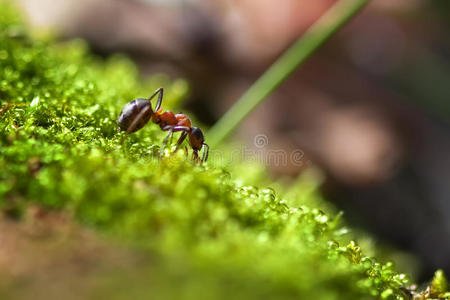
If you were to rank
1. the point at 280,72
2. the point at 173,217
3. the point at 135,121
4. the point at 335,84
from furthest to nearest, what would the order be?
the point at 335,84
the point at 280,72
the point at 135,121
the point at 173,217

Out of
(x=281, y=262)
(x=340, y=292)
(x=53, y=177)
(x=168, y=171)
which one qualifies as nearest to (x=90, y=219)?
(x=53, y=177)

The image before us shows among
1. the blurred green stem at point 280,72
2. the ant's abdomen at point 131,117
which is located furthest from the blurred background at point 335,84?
the ant's abdomen at point 131,117

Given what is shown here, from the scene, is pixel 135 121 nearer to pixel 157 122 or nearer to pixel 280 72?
pixel 157 122

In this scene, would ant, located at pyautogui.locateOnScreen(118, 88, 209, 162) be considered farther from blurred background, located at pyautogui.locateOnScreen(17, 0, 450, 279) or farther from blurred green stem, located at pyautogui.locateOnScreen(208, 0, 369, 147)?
blurred background, located at pyautogui.locateOnScreen(17, 0, 450, 279)

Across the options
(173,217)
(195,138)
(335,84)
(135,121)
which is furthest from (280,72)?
(335,84)

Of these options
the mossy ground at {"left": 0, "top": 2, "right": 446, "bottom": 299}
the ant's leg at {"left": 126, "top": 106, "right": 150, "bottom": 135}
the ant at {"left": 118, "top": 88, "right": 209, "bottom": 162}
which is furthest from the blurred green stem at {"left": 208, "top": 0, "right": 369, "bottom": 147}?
the mossy ground at {"left": 0, "top": 2, "right": 446, "bottom": 299}
